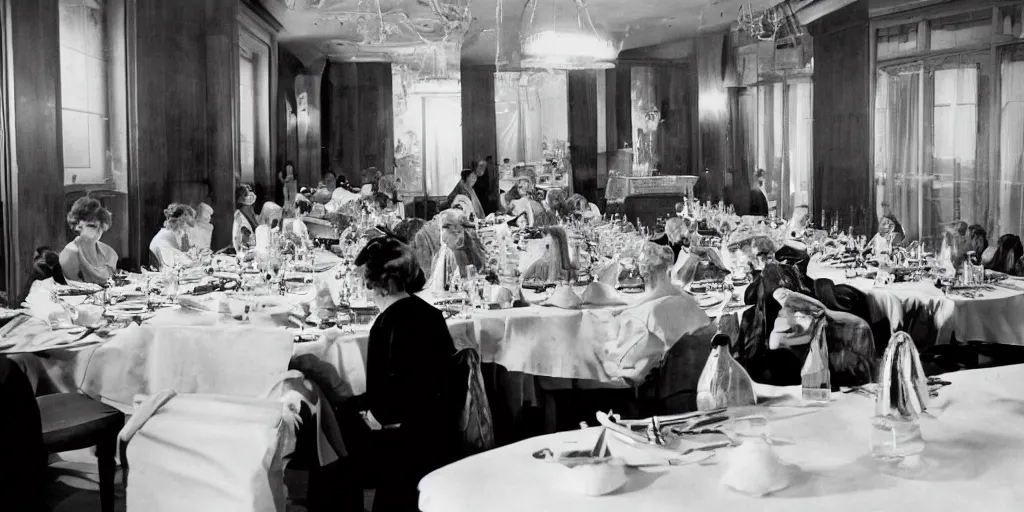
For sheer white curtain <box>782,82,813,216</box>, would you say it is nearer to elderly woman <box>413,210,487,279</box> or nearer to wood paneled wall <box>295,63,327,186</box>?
wood paneled wall <box>295,63,327,186</box>

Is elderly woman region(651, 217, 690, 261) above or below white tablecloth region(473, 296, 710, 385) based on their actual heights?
above

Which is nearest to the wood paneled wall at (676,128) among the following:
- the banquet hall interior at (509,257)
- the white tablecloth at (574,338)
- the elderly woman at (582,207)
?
the banquet hall interior at (509,257)

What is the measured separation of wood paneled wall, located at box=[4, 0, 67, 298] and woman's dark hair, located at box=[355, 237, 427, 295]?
255cm

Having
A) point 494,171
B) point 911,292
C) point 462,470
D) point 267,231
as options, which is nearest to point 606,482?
point 462,470

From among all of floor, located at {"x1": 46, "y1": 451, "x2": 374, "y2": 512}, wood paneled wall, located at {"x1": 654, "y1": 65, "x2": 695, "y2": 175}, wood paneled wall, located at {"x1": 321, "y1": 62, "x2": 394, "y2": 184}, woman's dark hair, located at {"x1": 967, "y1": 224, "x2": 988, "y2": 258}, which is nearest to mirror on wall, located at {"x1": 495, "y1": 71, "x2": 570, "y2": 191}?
wood paneled wall, located at {"x1": 654, "y1": 65, "x2": 695, "y2": 175}

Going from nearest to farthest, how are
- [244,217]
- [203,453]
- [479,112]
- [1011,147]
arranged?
[203,453], [1011,147], [244,217], [479,112]

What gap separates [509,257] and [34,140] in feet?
9.31

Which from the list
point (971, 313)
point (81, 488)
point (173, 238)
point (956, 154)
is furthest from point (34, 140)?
point (956, 154)

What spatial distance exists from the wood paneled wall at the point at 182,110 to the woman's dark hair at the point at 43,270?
1.30 meters

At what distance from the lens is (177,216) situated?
7.11 m

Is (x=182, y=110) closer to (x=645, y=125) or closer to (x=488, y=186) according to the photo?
(x=488, y=186)

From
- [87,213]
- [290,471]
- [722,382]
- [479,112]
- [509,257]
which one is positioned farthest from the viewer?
[479,112]

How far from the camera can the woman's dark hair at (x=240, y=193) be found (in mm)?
8820

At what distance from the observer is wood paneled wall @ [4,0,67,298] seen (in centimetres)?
521
